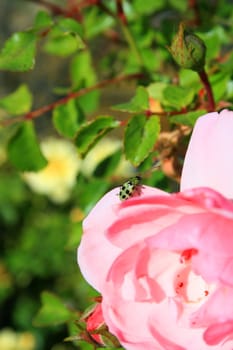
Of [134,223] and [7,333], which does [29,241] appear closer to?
[7,333]

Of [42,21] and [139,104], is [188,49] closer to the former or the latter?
[139,104]

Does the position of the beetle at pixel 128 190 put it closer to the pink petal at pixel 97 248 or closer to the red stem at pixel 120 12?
the pink petal at pixel 97 248

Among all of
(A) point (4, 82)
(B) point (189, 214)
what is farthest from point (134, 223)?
(A) point (4, 82)

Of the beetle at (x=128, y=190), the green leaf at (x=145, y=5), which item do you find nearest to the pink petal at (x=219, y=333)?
the beetle at (x=128, y=190)

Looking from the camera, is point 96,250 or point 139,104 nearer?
point 96,250

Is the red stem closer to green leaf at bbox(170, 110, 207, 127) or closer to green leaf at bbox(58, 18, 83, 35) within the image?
green leaf at bbox(58, 18, 83, 35)

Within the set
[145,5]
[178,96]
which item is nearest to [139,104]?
[178,96]

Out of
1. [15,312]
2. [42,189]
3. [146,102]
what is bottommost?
[15,312]
